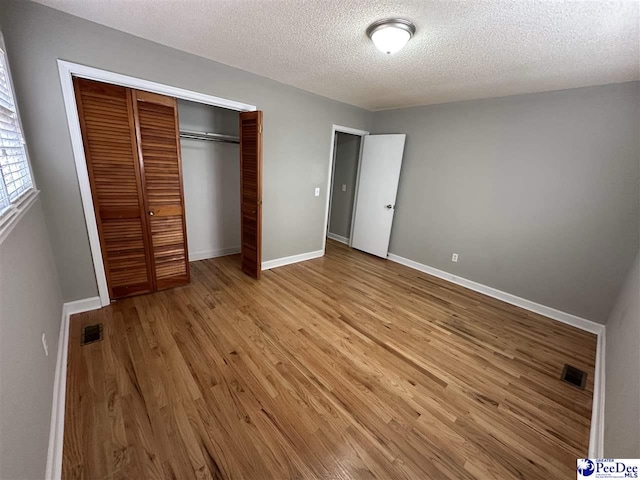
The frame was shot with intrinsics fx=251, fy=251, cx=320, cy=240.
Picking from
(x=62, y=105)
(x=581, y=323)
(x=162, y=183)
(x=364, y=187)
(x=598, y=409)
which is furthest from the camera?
(x=364, y=187)

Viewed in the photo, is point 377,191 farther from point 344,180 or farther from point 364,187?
point 344,180

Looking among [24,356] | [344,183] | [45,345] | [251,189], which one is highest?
[344,183]

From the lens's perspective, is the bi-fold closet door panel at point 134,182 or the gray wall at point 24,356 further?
the bi-fold closet door panel at point 134,182

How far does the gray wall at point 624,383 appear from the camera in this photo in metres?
1.11

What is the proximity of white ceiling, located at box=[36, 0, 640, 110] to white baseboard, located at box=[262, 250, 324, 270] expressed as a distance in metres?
2.37

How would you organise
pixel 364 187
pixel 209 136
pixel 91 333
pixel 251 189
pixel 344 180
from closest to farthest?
pixel 91 333 → pixel 251 189 → pixel 209 136 → pixel 364 187 → pixel 344 180

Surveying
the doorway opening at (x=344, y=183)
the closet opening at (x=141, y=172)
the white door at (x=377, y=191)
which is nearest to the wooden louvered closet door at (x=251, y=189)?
the closet opening at (x=141, y=172)

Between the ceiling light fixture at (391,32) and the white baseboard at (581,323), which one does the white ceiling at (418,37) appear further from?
the white baseboard at (581,323)

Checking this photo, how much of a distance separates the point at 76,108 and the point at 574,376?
455cm

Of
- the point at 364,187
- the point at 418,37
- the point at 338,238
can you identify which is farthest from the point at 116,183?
the point at 338,238

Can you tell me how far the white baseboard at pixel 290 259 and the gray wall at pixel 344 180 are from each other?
103cm

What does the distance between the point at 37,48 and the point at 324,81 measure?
2412mm

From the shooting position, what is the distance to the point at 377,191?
13.8 ft

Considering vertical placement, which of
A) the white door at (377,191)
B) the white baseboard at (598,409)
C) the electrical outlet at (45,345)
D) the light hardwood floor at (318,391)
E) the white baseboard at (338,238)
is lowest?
the light hardwood floor at (318,391)
